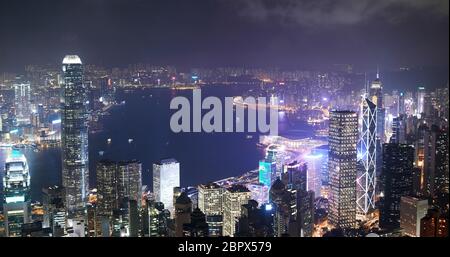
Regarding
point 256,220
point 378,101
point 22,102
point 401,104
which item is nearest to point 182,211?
point 256,220

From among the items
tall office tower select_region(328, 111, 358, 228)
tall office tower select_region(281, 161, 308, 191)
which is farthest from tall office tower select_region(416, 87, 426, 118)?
tall office tower select_region(281, 161, 308, 191)

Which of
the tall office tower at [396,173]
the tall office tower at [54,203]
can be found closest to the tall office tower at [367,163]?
the tall office tower at [396,173]

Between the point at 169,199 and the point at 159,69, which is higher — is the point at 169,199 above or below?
below
